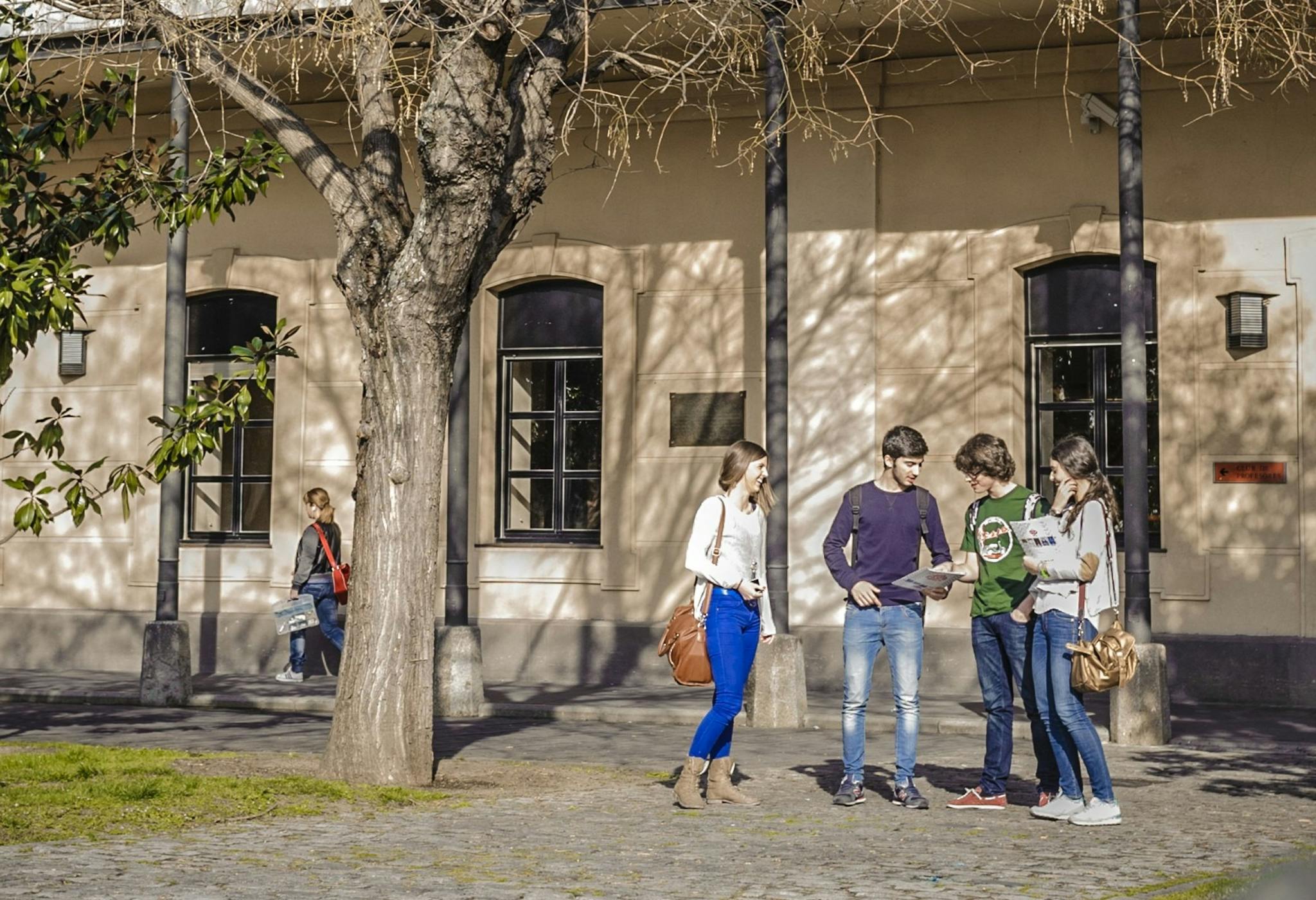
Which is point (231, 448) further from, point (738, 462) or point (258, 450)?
point (738, 462)

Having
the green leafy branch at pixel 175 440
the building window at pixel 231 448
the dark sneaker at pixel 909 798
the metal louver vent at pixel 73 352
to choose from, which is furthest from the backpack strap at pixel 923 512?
the metal louver vent at pixel 73 352

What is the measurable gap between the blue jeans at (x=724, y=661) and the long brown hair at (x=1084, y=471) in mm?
1599

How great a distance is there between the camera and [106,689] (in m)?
14.8

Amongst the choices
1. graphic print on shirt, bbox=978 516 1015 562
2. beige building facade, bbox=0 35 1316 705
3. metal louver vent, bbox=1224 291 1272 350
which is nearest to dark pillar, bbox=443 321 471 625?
beige building facade, bbox=0 35 1316 705

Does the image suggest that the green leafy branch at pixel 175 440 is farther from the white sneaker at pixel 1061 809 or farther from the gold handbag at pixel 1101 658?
the white sneaker at pixel 1061 809

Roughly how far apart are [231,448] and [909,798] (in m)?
10.6

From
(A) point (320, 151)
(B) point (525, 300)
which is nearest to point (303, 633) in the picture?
(B) point (525, 300)

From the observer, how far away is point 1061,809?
804cm

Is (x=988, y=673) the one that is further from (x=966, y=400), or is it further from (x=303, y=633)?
(x=303, y=633)

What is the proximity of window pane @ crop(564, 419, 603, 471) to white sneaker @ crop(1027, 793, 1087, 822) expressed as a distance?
28.2ft

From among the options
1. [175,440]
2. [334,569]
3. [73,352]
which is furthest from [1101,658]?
[73,352]

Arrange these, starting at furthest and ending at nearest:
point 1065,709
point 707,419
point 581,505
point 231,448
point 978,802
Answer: point 231,448 → point 581,505 → point 707,419 → point 978,802 → point 1065,709

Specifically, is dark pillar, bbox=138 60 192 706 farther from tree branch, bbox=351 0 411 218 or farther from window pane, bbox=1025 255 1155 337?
window pane, bbox=1025 255 1155 337

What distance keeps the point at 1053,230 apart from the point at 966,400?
1610mm
